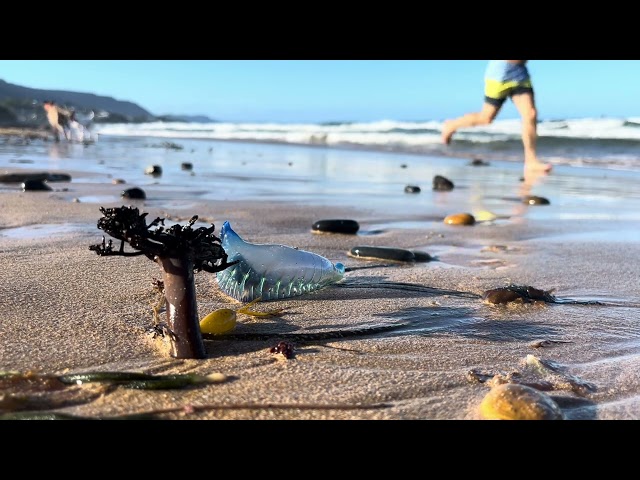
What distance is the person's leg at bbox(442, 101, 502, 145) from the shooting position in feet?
25.9

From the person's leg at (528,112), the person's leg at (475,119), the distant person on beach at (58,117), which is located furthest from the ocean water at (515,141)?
the person's leg at (528,112)

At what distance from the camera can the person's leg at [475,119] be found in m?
7.90

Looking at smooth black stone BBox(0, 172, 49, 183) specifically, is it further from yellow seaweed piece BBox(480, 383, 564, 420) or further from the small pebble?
yellow seaweed piece BBox(480, 383, 564, 420)

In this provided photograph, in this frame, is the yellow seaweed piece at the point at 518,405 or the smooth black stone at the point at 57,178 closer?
the yellow seaweed piece at the point at 518,405

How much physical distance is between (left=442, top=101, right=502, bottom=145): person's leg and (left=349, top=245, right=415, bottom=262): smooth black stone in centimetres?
513

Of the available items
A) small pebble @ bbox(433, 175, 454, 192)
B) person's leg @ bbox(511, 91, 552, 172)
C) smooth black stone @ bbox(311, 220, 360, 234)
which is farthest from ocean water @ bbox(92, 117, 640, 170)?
smooth black stone @ bbox(311, 220, 360, 234)

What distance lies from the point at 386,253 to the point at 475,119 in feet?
18.5

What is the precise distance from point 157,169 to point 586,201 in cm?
515

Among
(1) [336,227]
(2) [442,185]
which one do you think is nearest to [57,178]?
(1) [336,227]

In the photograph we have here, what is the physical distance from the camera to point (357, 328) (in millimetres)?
2084

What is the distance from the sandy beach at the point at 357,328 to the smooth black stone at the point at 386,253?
47 mm

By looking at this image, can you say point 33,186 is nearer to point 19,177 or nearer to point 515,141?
point 19,177

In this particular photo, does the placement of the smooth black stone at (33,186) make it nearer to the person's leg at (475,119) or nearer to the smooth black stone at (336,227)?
the smooth black stone at (336,227)
